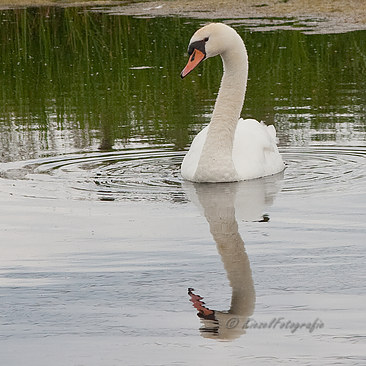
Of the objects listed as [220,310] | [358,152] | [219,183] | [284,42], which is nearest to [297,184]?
[219,183]

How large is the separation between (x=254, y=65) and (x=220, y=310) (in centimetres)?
1201

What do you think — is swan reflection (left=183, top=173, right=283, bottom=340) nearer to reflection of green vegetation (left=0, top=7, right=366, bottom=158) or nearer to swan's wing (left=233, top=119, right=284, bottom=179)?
swan's wing (left=233, top=119, right=284, bottom=179)

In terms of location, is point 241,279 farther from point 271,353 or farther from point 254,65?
point 254,65

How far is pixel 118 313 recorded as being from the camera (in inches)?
179

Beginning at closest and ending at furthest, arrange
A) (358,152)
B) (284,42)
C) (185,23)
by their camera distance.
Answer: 1. (358,152)
2. (284,42)
3. (185,23)

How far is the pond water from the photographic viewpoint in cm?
421

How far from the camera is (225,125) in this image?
8234 mm

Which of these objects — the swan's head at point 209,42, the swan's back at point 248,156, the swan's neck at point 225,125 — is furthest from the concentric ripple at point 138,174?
the swan's head at point 209,42

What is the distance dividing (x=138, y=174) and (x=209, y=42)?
46.2 inches

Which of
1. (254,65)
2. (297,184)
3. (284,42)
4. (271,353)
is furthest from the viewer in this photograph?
(284,42)

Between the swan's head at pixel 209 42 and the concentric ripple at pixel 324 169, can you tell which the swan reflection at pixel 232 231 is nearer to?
the concentric ripple at pixel 324 169

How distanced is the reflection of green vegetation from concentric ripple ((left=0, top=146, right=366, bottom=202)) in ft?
2.01

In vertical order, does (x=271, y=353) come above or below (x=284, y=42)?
below

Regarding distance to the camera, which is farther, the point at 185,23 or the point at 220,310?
the point at 185,23
